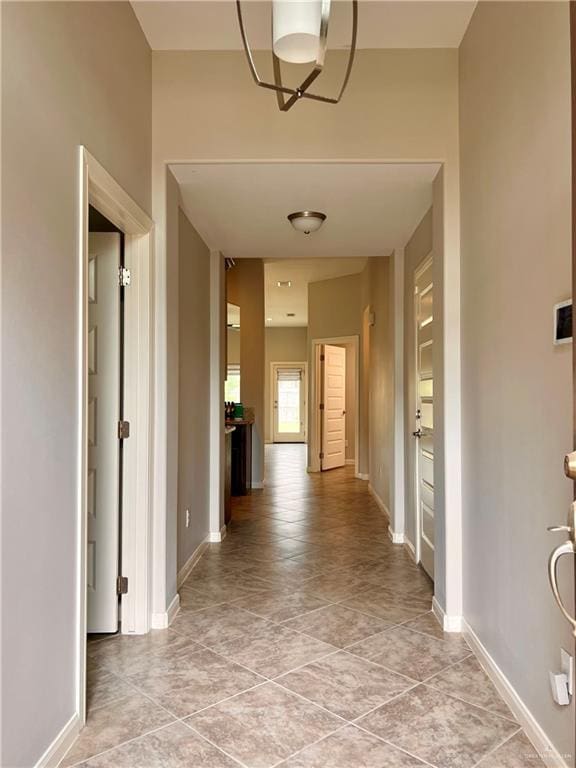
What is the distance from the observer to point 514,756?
1.78 metres

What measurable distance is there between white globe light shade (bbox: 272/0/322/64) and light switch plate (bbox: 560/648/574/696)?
193 centimetres

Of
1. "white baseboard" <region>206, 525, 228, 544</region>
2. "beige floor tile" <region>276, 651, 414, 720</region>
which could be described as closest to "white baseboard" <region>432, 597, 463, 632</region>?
"beige floor tile" <region>276, 651, 414, 720</region>

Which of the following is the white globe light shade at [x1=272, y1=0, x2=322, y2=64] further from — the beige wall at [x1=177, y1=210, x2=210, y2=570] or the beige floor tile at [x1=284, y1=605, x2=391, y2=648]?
the beige floor tile at [x1=284, y1=605, x2=391, y2=648]

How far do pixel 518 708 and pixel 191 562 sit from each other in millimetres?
2385

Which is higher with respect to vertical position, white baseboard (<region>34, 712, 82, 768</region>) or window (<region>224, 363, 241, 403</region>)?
window (<region>224, 363, 241, 403</region>)

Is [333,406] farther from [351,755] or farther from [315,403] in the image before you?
[351,755]

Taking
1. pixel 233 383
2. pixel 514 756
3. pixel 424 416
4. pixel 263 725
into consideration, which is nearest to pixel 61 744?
pixel 263 725

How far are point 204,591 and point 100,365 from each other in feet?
Result: 5.22

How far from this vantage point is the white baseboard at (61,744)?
5.46ft

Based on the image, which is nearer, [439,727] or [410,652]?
[439,727]

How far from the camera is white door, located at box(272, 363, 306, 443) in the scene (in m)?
13.7

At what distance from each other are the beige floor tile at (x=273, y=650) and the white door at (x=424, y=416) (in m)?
1.16

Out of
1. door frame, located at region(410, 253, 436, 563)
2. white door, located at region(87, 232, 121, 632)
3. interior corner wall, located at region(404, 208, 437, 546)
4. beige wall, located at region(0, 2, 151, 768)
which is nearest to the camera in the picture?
beige wall, located at region(0, 2, 151, 768)

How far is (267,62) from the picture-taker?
112 inches
